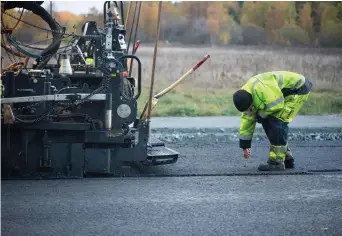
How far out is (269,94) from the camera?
8445mm

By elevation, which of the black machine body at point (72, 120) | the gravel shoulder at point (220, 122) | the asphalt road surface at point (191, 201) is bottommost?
the gravel shoulder at point (220, 122)

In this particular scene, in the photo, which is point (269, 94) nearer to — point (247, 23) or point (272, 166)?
point (272, 166)

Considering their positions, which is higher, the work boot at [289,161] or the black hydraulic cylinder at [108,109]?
the black hydraulic cylinder at [108,109]

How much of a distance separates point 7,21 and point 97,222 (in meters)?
3.64

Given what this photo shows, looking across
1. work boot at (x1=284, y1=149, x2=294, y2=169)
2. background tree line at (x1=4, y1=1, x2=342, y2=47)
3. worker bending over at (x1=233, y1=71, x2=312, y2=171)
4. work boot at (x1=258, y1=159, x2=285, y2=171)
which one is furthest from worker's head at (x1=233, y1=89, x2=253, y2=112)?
background tree line at (x1=4, y1=1, x2=342, y2=47)

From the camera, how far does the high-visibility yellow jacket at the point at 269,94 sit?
27.7 feet

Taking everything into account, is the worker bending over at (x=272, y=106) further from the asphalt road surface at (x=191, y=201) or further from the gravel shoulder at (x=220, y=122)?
the gravel shoulder at (x=220, y=122)

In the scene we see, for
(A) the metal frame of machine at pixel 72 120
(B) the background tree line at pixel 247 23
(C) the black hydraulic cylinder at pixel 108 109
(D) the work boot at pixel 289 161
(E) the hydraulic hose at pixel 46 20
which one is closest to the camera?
(A) the metal frame of machine at pixel 72 120

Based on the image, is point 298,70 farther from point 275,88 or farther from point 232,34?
point 275,88

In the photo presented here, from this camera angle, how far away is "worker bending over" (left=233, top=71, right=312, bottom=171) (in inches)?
332

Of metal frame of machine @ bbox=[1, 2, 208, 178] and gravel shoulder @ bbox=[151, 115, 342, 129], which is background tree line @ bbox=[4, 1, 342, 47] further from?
metal frame of machine @ bbox=[1, 2, 208, 178]

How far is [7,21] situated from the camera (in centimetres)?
864

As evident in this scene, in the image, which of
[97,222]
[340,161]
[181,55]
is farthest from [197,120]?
[181,55]

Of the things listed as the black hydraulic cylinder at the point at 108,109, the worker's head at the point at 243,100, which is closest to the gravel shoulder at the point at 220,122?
the worker's head at the point at 243,100
